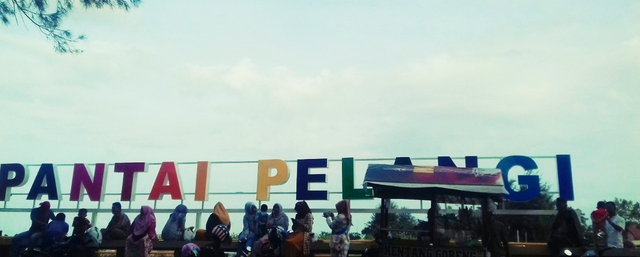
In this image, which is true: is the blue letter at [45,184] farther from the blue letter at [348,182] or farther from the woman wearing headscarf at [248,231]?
the blue letter at [348,182]

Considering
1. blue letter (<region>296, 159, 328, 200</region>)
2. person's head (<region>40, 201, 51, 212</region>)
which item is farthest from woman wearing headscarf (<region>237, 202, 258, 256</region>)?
person's head (<region>40, 201, 51, 212</region>)

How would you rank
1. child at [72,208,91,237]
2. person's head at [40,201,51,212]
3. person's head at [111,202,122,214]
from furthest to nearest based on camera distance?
1. person's head at [111,202,122,214]
2. person's head at [40,201,51,212]
3. child at [72,208,91,237]

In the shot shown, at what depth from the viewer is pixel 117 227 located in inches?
504

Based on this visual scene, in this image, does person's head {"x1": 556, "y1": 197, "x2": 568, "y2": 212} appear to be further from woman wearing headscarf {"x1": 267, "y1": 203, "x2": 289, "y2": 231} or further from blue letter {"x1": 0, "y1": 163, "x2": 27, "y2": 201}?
blue letter {"x1": 0, "y1": 163, "x2": 27, "y2": 201}

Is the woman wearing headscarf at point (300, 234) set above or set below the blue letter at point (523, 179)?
below

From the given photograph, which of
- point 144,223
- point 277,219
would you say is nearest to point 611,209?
point 277,219

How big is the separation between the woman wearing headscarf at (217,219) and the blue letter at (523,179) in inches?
263

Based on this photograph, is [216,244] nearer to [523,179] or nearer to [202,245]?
[202,245]

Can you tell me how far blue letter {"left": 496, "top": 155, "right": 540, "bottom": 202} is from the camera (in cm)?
1414

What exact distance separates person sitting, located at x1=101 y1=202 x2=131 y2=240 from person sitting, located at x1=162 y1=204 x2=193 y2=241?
1006mm

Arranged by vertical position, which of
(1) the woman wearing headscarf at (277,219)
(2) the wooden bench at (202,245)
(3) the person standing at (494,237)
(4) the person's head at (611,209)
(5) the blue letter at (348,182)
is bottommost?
(2) the wooden bench at (202,245)

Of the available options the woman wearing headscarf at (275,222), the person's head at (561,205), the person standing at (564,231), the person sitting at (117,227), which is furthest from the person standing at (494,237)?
the person sitting at (117,227)

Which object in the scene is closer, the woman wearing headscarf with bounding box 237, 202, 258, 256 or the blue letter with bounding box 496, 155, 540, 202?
the woman wearing headscarf with bounding box 237, 202, 258, 256

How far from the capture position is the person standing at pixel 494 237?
880 centimetres
